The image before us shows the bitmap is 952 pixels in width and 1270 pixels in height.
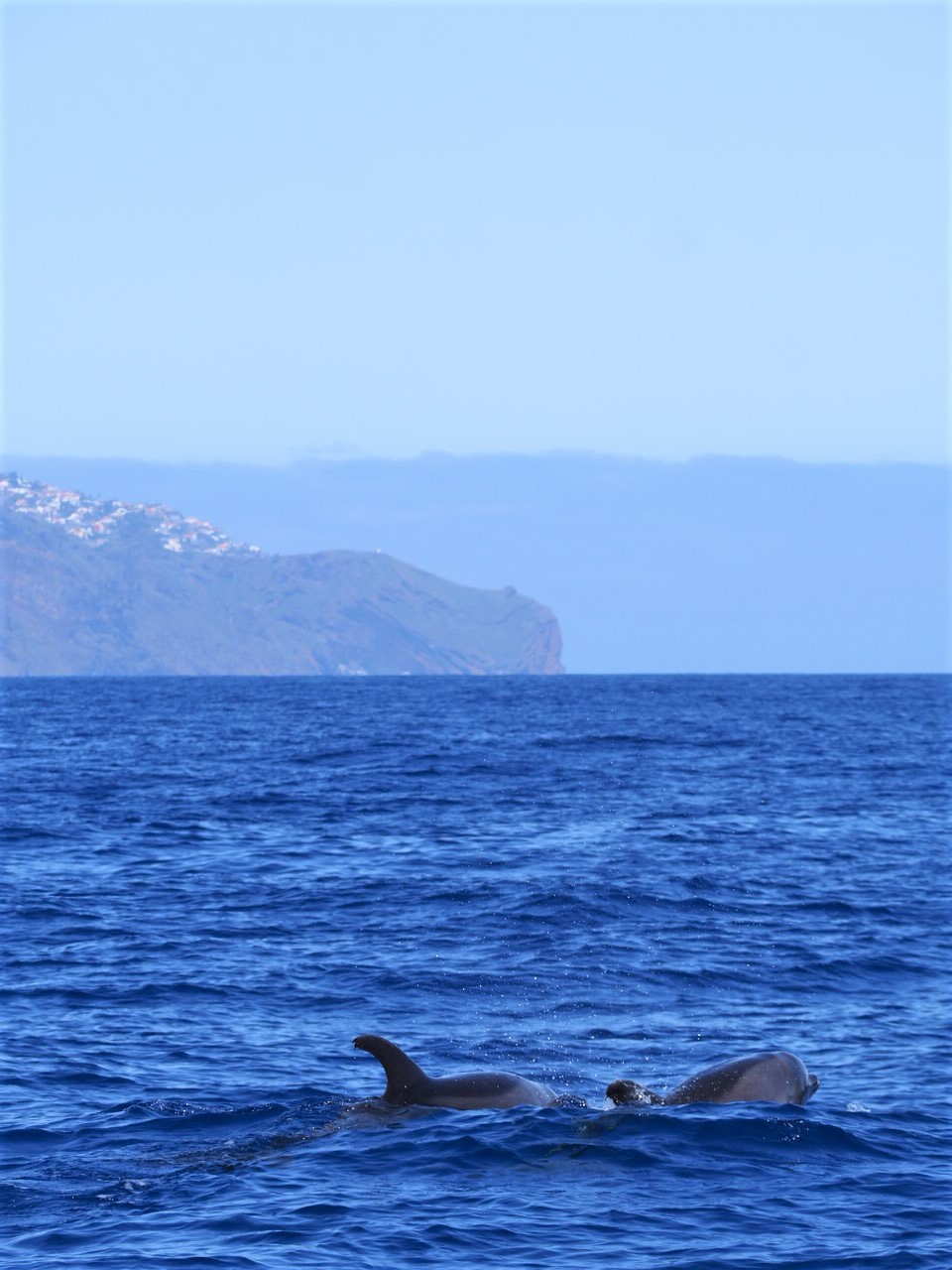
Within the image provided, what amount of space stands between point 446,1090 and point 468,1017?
16.4 ft

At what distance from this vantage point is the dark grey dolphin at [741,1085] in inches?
649

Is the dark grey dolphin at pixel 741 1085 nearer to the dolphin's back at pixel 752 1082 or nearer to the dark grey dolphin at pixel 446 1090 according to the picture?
the dolphin's back at pixel 752 1082

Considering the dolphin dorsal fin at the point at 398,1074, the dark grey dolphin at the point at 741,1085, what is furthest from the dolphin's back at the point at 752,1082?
the dolphin dorsal fin at the point at 398,1074

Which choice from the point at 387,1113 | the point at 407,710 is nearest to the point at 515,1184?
the point at 387,1113

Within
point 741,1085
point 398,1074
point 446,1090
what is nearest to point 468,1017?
point 446,1090

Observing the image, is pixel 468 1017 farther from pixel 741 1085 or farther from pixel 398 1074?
pixel 741 1085

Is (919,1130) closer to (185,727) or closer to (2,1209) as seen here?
(2,1209)

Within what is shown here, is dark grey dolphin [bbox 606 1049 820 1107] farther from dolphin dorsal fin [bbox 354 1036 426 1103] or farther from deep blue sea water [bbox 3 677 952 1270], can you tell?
dolphin dorsal fin [bbox 354 1036 426 1103]

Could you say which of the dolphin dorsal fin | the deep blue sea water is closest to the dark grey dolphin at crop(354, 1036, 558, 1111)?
the dolphin dorsal fin

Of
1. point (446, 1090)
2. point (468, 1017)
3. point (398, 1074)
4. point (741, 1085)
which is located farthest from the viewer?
point (468, 1017)

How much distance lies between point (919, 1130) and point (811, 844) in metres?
22.2

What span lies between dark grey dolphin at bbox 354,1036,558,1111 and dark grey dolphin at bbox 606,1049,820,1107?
0.84 meters

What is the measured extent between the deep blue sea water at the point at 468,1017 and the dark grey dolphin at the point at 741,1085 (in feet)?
0.92

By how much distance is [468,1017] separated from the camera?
21516 mm
